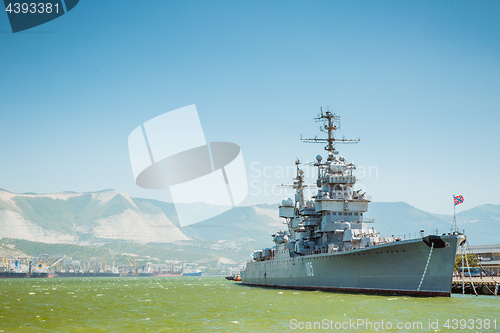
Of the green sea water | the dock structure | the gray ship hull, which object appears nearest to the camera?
the green sea water

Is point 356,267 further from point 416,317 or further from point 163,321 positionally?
point 163,321

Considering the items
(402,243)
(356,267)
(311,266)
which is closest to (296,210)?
(311,266)

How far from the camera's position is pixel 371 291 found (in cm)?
3297

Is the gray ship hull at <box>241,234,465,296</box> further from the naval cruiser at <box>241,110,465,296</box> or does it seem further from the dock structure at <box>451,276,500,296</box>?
the dock structure at <box>451,276,500,296</box>

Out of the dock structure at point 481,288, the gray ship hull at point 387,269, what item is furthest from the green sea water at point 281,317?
the dock structure at point 481,288

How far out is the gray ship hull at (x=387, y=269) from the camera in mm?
28906

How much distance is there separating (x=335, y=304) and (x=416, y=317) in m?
6.86

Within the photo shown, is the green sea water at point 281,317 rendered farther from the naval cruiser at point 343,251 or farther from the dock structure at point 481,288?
the dock structure at point 481,288

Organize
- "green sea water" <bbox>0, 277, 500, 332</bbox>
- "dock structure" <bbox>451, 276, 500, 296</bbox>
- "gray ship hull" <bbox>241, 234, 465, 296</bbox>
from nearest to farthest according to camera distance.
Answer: "green sea water" <bbox>0, 277, 500, 332</bbox> → "gray ship hull" <bbox>241, 234, 465, 296</bbox> → "dock structure" <bbox>451, 276, 500, 296</bbox>

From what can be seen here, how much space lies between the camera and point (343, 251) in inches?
1377

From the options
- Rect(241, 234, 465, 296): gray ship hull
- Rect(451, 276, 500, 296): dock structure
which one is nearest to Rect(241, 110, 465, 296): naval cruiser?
Rect(241, 234, 465, 296): gray ship hull

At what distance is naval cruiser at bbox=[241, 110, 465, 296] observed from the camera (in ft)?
95.8

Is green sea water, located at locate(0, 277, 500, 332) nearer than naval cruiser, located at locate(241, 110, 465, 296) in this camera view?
Yes

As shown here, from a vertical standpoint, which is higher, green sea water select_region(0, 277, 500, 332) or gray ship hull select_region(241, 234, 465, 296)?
gray ship hull select_region(241, 234, 465, 296)
